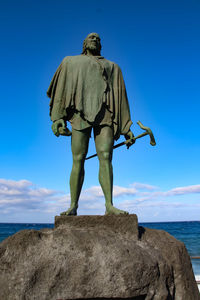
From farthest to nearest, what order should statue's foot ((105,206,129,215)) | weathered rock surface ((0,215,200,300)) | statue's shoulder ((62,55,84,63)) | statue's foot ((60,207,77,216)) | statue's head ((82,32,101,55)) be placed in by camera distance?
1. statue's head ((82,32,101,55))
2. statue's shoulder ((62,55,84,63))
3. statue's foot ((60,207,77,216))
4. statue's foot ((105,206,129,215))
5. weathered rock surface ((0,215,200,300))

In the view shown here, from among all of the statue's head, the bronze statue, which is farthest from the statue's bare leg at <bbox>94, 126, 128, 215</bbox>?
the statue's head

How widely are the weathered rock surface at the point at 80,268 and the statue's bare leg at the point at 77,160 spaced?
0.84 m

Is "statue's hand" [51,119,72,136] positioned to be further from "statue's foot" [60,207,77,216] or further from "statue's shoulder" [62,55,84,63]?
"statue's foot" [60,207,77,216]

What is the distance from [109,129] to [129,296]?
217 cm

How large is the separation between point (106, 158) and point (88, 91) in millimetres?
975

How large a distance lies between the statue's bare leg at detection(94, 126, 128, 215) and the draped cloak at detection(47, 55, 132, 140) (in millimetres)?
184

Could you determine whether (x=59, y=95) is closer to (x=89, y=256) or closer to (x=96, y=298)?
(x=89, y=256)

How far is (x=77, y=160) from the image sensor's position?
425 centimetres

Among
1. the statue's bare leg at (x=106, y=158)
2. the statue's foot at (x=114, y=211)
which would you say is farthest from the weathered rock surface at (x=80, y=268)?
the statue's bare leg at (x=106, y=158)

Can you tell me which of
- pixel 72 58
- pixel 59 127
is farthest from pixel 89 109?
pixel 72 58

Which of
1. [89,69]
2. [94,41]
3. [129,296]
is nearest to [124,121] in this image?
[89,69]

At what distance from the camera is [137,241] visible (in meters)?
3.60

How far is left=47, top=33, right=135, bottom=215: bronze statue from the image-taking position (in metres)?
4.24

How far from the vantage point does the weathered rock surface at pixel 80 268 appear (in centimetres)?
291
